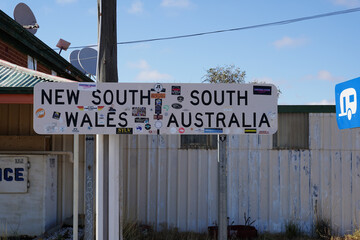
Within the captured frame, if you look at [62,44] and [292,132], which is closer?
[292,132]

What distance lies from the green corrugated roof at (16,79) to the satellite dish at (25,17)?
6.49 meters

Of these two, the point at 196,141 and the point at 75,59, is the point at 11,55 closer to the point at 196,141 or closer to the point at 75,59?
the point at 75,59

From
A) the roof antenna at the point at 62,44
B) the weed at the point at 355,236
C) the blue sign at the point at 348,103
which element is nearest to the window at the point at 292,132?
the weed at the point at 355,236

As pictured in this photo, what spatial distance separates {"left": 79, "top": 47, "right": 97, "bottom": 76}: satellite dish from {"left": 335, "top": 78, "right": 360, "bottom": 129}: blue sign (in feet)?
43.7

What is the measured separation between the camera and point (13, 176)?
23.1 feet

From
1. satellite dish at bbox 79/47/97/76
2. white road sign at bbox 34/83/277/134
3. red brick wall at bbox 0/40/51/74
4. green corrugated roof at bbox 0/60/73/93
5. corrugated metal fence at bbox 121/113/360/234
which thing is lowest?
corrugated metal fence at bbox 121/113/360/234

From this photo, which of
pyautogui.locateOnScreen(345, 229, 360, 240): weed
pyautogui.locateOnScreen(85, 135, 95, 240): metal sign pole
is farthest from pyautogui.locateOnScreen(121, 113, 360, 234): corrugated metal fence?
pyautogui.locateOnScreen(85, 135, 95, 240): metal sign pole

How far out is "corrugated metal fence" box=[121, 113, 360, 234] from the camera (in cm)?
793

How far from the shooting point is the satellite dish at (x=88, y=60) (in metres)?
16.8

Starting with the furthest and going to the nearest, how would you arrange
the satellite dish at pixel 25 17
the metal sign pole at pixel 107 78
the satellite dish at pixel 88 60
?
the satellite dish at pixel 88 60
the satellite dish at pixel 25 17
the metal sign pole at pixel 107 78

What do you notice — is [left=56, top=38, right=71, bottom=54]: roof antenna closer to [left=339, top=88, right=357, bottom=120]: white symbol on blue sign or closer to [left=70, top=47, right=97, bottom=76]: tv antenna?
[left=70, top=47, right=97, bottom=76]: tv antenna

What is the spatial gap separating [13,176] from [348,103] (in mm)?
5787

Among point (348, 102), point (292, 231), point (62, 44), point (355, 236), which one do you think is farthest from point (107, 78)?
point (62, 44)

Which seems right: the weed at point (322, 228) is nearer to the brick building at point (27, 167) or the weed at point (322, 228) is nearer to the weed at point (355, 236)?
the weed at point (355, 236)
